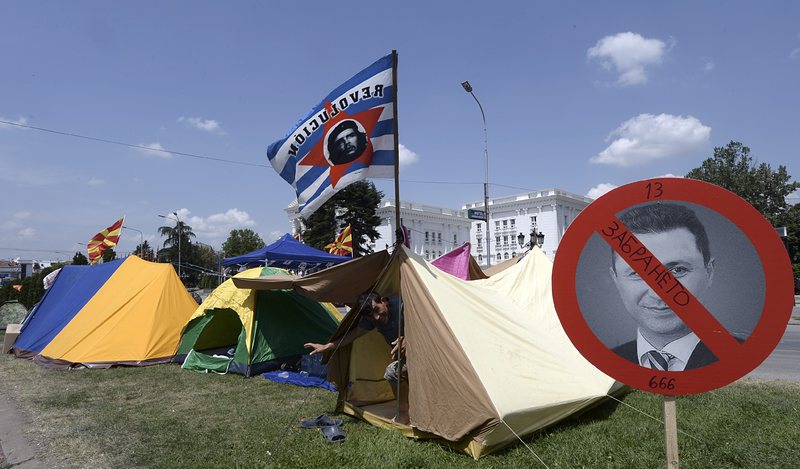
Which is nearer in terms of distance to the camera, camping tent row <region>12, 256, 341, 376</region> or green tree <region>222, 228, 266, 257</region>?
camping tent row <region>12, 256, 341, 376</region>

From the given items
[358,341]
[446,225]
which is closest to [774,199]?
[446,225]

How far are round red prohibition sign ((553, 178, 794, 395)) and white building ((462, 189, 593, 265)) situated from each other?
7066cm

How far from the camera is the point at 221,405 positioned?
6.60 metres

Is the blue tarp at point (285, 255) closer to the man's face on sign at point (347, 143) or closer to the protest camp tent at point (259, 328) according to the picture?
the protest camp tent at point (259, 328)

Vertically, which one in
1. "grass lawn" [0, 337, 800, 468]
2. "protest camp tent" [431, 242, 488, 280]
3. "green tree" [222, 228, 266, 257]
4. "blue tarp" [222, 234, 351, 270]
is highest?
"green tree" [222, 228, 266, 257]

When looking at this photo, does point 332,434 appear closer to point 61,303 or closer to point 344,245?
point 61,303

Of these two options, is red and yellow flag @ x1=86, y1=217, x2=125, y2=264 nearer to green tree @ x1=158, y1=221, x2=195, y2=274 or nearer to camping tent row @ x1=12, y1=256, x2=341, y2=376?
camping tent row @ x1=12, y1=256, x2=341, y2=376

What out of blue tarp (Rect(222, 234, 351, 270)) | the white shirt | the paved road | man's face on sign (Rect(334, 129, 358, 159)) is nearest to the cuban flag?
man's face on sign (Rect(334, 129, 358, 159))

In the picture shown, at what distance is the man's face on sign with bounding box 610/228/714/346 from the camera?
236 cm

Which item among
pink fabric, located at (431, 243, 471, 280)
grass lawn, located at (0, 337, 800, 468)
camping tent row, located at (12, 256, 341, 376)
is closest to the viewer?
grass lawn, located at (0, 337, 800, 468)

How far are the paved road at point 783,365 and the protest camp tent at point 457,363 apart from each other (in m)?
4.61

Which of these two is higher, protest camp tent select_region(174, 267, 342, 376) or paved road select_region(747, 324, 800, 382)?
protest camp tent select_region(174, 267, 342, 376)

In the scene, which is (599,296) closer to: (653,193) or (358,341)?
(653,193)

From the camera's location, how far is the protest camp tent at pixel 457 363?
4.38 meters
